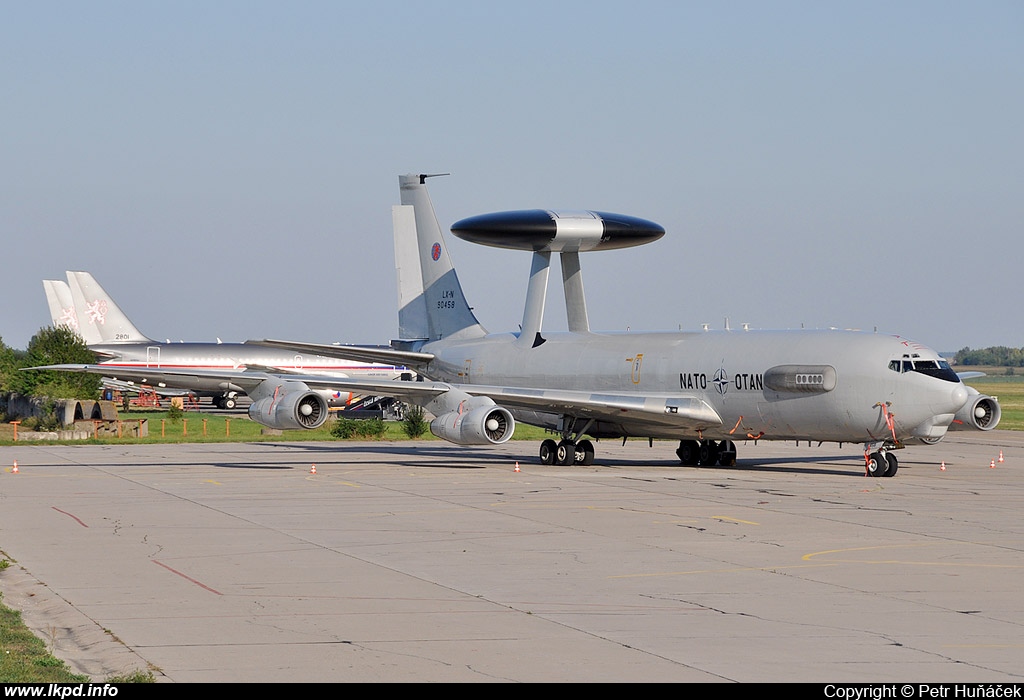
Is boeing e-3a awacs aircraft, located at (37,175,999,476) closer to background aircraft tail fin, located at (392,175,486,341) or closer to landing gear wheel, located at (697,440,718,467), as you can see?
landing gear wheel, located at (697,440,718,467)

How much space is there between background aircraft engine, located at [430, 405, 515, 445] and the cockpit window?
10.8 metres

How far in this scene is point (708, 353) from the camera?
37.4 meters

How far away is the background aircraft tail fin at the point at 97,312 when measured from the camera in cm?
9388

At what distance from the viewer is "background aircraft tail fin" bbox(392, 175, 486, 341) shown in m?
48.7

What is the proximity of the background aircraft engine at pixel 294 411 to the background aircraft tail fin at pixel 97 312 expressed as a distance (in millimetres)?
60845

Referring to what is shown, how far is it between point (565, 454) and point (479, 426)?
512 centimetres

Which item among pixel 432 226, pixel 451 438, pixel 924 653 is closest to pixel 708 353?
pixel 451 438

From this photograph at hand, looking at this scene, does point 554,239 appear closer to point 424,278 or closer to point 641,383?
point 641,383

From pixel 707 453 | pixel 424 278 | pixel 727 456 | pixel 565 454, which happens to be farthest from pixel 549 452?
pixel 424 278

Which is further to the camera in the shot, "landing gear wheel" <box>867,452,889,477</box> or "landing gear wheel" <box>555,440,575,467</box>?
"landing gear wheel" <box>555,440,575,467</box>

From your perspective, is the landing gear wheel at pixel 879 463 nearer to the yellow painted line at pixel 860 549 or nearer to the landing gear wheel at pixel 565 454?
the landing gear wheel at pixel 565 454

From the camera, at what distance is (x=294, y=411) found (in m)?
37.4

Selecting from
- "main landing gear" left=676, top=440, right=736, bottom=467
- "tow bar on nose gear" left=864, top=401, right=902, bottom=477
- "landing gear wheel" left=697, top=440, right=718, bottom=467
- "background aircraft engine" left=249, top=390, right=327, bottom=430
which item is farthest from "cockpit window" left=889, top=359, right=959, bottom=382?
"background aircraft engine" left=249, top=390, right=327, bottom=430
